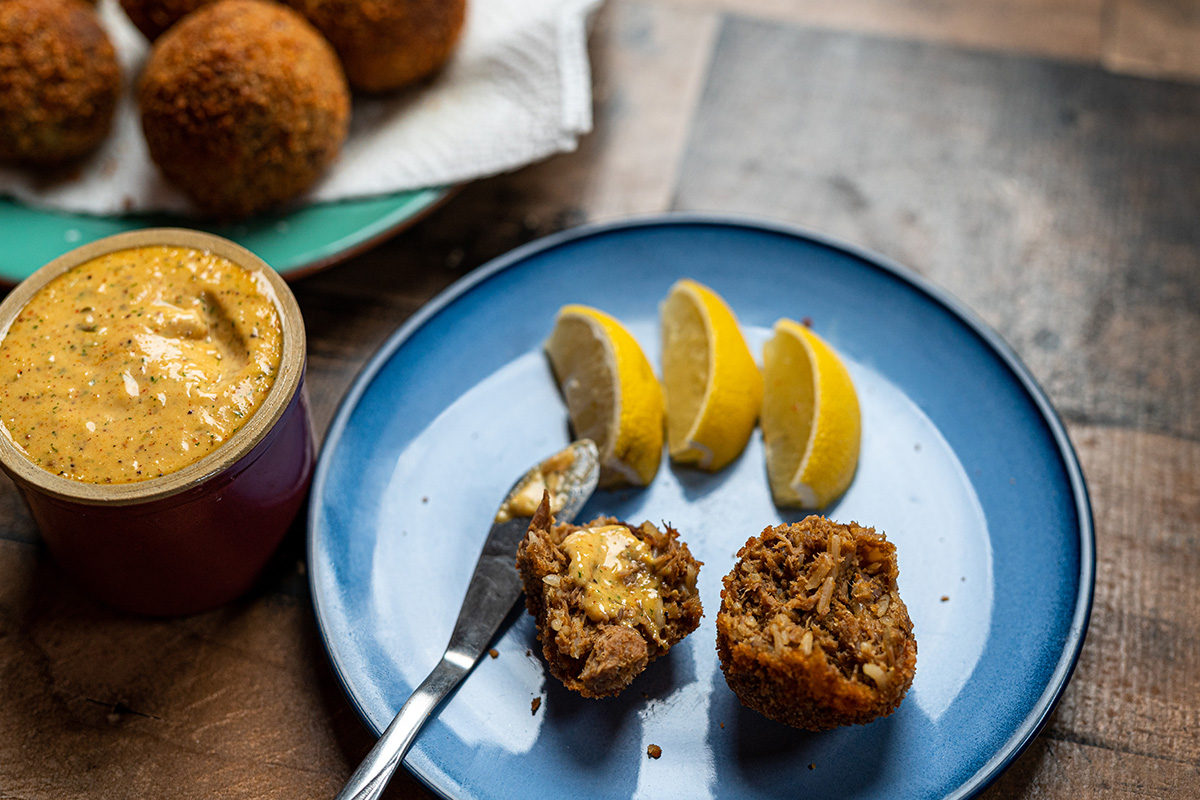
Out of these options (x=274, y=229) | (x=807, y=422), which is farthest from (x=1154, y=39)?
(x=274, y=229)

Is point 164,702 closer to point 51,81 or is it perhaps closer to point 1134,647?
point 51,81

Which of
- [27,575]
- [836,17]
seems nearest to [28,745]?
[27,575]

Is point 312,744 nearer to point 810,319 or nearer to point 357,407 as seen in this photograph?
point 357,407

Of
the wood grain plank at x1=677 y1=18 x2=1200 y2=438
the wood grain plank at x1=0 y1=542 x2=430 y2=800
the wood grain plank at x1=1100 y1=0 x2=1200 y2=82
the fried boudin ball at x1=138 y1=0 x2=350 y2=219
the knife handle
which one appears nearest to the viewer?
the knife handle

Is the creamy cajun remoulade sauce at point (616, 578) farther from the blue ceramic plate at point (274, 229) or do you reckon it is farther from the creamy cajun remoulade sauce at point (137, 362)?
the blue ceramic plate at point (274, 229)

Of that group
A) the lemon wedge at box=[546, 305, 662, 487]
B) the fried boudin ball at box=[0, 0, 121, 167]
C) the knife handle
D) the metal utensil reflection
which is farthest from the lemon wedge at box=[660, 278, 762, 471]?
the fried boudin ball at box=[0, 0, 121, 167]

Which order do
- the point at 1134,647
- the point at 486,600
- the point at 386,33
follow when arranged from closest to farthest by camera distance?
the point at 486,600, the point at 1134,647, the point at 386,33

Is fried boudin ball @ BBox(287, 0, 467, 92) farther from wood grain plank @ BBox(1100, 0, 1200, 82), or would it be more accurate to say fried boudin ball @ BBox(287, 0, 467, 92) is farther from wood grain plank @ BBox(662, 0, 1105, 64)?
wood grain plank @ BBox(1100, 0, 1200, 82)
